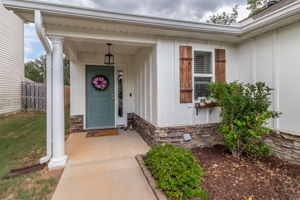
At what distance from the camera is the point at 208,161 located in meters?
2.74

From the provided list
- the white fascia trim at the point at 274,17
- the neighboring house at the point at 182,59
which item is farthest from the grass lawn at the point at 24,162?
the white fascia trim at the point at 274,17

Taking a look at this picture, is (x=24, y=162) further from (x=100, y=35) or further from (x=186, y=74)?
(x=186, y=74)

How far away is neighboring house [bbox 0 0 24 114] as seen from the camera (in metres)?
6.91

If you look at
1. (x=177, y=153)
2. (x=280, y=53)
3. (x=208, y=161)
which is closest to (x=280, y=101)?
(x=280, y=53)

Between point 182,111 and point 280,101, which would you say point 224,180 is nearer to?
point 182,111

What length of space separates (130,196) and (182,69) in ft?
8.19

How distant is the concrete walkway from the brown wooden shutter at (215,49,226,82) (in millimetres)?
2347

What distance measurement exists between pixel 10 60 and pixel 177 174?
9514 millimetres

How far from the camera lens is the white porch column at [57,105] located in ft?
8.50

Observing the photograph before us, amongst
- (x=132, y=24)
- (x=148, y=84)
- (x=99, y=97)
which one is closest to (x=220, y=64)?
(x=148, y=84)

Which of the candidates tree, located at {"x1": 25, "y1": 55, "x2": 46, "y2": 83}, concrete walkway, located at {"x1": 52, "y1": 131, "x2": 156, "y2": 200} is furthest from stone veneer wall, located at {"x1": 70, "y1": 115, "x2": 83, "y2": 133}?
tree, located at {"x1": 25, "y1": 55, "x2": 46, "y2": 83}

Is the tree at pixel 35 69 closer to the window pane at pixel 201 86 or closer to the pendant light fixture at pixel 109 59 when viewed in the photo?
the pendant light fixture at pixel 109 59

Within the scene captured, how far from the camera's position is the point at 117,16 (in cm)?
244

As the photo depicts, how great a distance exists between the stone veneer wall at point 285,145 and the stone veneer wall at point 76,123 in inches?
191
